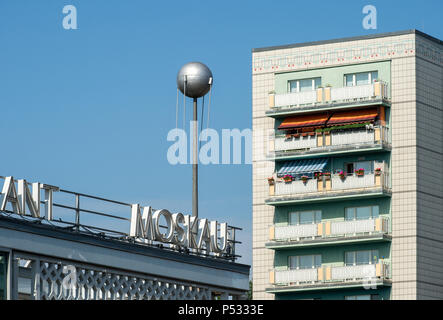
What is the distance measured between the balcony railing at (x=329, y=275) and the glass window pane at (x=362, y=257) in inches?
39.9

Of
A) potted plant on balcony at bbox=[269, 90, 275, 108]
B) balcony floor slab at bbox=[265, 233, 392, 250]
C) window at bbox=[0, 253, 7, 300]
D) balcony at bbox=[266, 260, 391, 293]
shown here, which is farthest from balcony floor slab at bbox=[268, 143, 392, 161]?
window at bbox=[0, 253, 7, 300]

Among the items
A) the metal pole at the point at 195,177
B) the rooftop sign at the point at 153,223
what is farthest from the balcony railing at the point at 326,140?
the rooftop sign at the point at 153,223

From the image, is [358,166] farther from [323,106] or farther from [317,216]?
[323,106]

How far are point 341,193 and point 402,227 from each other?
4.11 metres

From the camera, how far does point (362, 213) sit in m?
71.3

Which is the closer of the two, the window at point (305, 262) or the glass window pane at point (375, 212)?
the glass window pane at point (375, 212)

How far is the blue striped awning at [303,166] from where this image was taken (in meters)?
72.0

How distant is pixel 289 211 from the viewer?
73.9m

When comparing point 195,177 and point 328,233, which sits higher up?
point 195,177

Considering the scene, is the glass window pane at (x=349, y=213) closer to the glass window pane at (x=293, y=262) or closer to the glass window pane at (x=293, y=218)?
the glass window pane at (x=293, y=218)

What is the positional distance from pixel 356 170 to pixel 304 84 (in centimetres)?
683

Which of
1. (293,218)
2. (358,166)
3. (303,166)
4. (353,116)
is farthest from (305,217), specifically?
(353,116)
